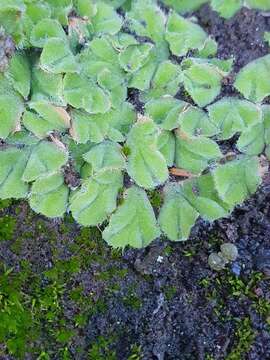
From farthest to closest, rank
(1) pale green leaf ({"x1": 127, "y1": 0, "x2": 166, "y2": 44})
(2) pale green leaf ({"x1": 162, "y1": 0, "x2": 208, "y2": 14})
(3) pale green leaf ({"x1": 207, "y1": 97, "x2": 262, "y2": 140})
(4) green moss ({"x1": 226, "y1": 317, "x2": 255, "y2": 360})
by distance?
(2) pale green leaf ({"x1": 162, "y1": 0, "x2": 208, "y2": 14}) < (1) pale green leaf ({"x1": 127, "y1": 0, "x2": 166, "y2": 44}) < (3) pale green leaf ({"x1": 207, "y1": 97, "x2": 262, "y2": 140}) < (4) green moss ({"x1": 226, "y1": 317, "x2": 255, "y2": 360})

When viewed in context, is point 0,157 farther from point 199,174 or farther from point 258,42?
point 258,42

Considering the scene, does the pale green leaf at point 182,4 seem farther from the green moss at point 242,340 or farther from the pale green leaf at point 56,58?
the green moss at point 242,340

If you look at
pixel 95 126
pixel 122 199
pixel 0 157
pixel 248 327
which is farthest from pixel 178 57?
pixel 248 327

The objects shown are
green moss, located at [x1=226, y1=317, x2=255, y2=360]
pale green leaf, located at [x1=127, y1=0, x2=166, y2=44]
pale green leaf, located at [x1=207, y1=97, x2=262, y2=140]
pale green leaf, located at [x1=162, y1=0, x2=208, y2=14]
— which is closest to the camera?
green moss, located at [x1=226, y1=317, x2=255, y2=360]

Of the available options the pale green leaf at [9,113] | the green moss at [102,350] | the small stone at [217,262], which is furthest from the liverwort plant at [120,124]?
the green moss at [102,350]

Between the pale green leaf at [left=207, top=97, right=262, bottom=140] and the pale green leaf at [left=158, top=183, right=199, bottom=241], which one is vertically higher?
the pale green leaf at [left=207, top=97, right=262, bottom=140]

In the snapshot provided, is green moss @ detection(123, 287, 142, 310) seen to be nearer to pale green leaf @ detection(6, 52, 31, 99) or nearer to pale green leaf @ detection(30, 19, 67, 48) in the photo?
pale green leaf @ detection(6, 52, 31, 99)

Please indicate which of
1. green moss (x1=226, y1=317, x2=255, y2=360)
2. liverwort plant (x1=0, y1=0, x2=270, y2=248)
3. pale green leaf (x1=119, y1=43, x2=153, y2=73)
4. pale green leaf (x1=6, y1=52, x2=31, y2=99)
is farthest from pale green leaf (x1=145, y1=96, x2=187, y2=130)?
green moss (x1=226, y1=317, x2=255, y2=360)
